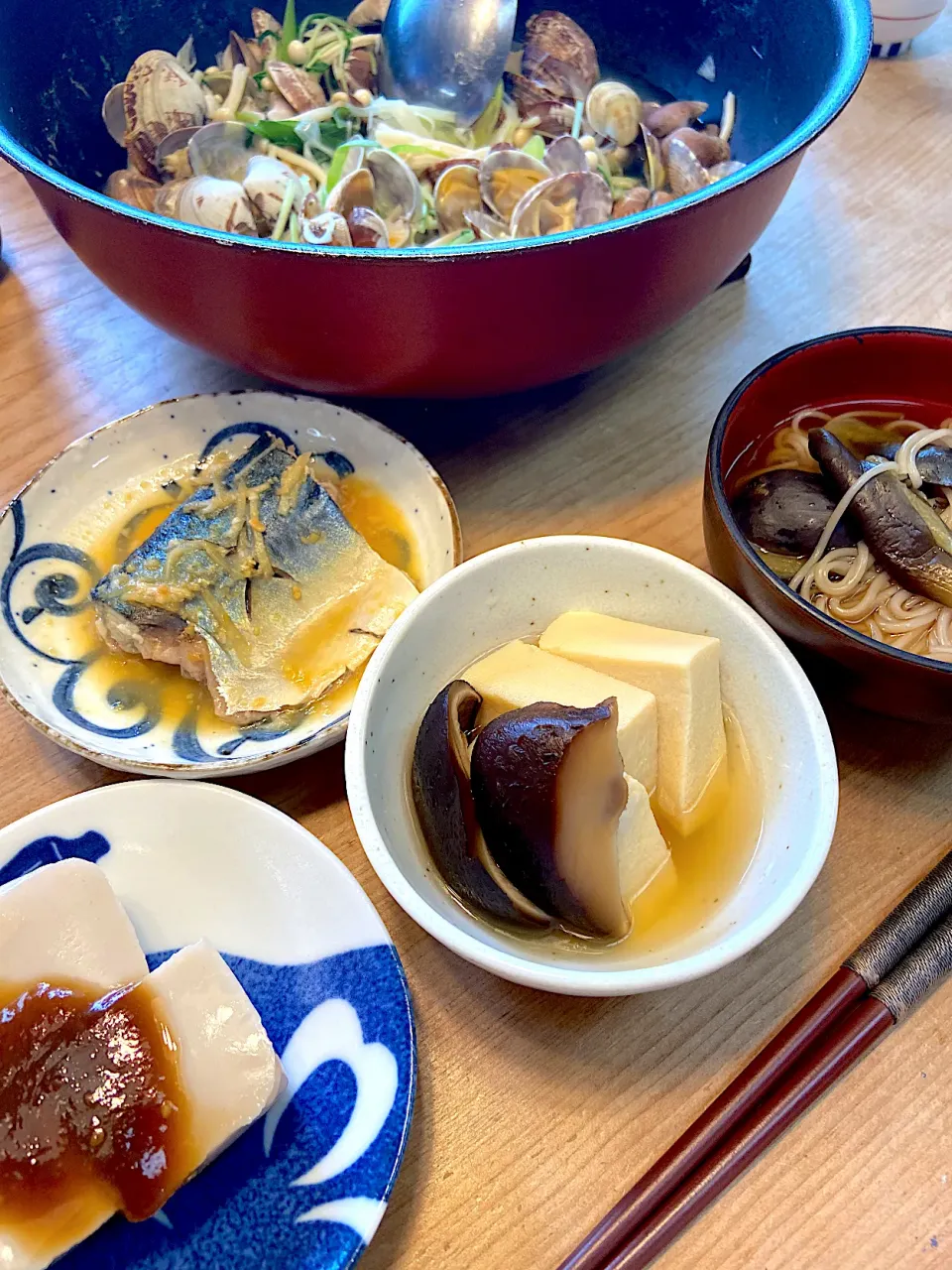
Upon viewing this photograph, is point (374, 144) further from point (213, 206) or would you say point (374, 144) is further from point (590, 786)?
point (590, 786)

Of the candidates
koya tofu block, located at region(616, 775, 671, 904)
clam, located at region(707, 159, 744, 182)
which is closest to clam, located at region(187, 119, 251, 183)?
clam, located at region(707, 159, 744, 182)

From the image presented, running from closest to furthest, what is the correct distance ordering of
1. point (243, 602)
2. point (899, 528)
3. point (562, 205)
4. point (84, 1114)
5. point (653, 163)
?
point (84, 1114) < point (899, 528) < point (243, 602) < point (562, 205) < point (653, 163)

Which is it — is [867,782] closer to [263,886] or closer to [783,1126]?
[783,1126]

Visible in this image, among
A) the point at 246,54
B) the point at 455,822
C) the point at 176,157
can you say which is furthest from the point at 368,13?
the point at 455,822

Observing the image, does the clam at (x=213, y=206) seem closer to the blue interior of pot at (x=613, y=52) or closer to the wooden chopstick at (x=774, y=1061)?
the blue interior of pot at (x=613, y=52)

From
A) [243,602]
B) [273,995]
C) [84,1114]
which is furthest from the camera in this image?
[243,602]

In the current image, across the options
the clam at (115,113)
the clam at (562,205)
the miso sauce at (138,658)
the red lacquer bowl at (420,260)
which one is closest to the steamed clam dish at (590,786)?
the miso sauce at (138,658)

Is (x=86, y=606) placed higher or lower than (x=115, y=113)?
lower

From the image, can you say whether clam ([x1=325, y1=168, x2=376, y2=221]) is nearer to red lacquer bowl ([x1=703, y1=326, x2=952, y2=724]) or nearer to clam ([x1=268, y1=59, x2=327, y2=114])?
clam ([x1=268, y1=59, x2=327, y2=114])
